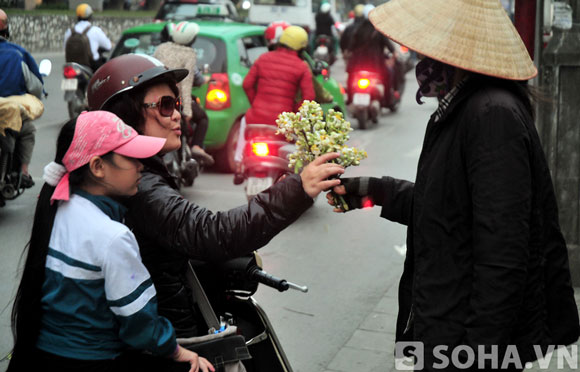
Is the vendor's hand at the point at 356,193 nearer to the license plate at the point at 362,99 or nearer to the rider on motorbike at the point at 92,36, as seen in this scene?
the license plate at the point at 362,99

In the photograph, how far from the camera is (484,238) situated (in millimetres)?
2271

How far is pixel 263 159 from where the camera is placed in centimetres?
812

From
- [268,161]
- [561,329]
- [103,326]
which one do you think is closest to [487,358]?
[561,329]

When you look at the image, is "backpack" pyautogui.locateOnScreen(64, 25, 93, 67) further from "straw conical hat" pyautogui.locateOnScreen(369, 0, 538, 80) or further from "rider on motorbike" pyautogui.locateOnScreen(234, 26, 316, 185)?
"straw conical hat" pyautogui.locateOnScreen(369, 0, 538, 80)

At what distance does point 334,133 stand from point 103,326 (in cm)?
102

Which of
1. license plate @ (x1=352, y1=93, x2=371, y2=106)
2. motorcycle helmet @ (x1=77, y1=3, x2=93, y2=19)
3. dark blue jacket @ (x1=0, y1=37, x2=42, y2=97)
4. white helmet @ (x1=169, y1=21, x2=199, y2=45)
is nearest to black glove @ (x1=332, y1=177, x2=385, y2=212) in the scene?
dark blue jacket @ (x1=0, y1=37, x2=42, y2=97)

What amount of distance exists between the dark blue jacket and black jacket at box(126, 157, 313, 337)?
612 cm

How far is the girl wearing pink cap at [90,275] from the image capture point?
7.80 ft

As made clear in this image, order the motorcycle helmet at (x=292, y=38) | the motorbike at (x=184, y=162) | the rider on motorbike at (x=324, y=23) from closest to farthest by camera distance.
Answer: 1. the motorcycle helmet at (x=292, y=38)
2. the motorbike at (x=184, y=162)
3. the rider on motorbike at (x=324, y=23)

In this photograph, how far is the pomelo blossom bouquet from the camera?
282 centimetres

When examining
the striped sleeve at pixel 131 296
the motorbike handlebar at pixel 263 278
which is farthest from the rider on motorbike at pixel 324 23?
the striped sleeve at pixel 131 296

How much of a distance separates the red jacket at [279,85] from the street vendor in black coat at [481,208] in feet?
19.1

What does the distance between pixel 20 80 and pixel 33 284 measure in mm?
6458

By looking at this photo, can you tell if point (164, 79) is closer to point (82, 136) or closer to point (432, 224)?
point (82, 136)
